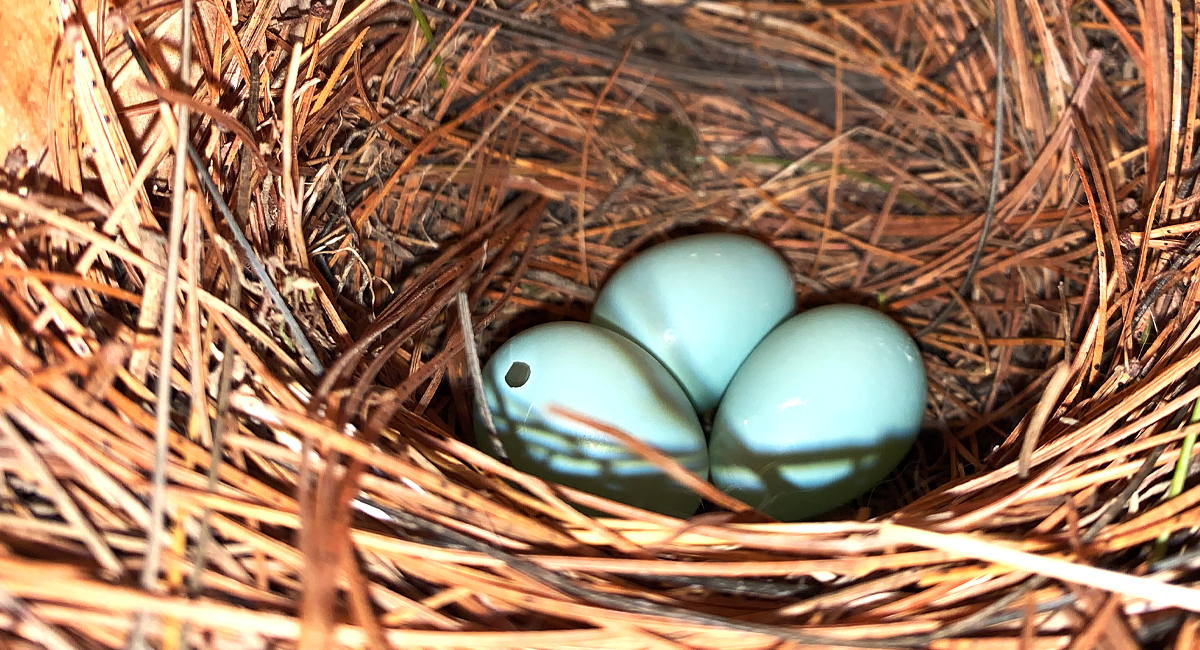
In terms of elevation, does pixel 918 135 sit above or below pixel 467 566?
above

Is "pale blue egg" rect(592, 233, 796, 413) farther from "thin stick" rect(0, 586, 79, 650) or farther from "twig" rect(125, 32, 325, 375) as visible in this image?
"thin stick" rect(0, 586, 79, 650)

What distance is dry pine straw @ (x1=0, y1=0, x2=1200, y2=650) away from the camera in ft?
1.94

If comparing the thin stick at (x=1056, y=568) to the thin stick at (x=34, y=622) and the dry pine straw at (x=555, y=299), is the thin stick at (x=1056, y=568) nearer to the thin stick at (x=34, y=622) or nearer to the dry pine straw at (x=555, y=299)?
the dry pine straw at (x=555, y=299)

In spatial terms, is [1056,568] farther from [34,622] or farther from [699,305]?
[34,622]

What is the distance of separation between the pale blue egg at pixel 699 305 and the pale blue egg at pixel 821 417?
0.23 feet

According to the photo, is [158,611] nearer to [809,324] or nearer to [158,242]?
[158,242]

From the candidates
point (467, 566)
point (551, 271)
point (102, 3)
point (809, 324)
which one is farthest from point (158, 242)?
point (809, 324)

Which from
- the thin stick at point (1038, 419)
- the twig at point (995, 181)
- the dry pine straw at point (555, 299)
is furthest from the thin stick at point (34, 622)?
the twig at point (995, 181)

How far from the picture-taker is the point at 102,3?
2.23ft

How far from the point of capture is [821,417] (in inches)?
33.4

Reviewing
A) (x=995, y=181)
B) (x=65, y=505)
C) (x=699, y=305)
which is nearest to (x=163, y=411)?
(x=65, y=505)

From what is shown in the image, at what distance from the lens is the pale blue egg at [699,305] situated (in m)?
0.95

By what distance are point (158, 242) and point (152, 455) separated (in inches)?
7.6

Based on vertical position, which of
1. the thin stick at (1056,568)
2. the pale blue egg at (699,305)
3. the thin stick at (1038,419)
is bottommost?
the thin stick at (1056,568)
